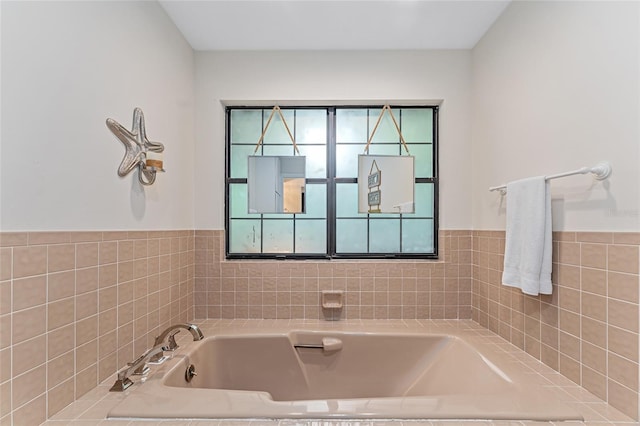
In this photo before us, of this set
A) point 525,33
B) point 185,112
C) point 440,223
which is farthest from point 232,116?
point 525,33

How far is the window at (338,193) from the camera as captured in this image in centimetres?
245

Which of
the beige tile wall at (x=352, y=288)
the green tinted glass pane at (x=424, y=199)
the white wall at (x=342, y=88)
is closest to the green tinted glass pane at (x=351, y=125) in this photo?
the white wall at (x=342, y=88)

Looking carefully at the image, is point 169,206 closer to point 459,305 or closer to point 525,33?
point 459,305

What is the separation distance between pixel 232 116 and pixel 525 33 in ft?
5.98

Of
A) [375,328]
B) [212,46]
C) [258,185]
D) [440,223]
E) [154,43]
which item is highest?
[212,46]

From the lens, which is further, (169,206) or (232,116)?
(232,116)

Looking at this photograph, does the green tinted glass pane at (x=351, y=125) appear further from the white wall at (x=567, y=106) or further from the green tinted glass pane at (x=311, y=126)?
the white wall at (x=567, y=106)

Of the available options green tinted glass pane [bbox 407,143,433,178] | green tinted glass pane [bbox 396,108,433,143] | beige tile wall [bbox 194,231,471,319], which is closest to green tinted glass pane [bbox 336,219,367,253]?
beige tile wall [bbox 194,231,471,319]

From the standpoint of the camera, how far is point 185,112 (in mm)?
2203

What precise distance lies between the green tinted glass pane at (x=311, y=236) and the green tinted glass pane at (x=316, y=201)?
6 centimetres

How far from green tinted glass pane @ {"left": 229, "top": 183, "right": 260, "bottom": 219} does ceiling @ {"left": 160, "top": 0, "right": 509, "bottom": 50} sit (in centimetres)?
93

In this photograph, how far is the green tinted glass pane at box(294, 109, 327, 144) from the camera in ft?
8.10

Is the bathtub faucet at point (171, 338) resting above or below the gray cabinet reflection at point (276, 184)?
below

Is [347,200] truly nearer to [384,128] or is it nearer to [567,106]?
[384,128]
